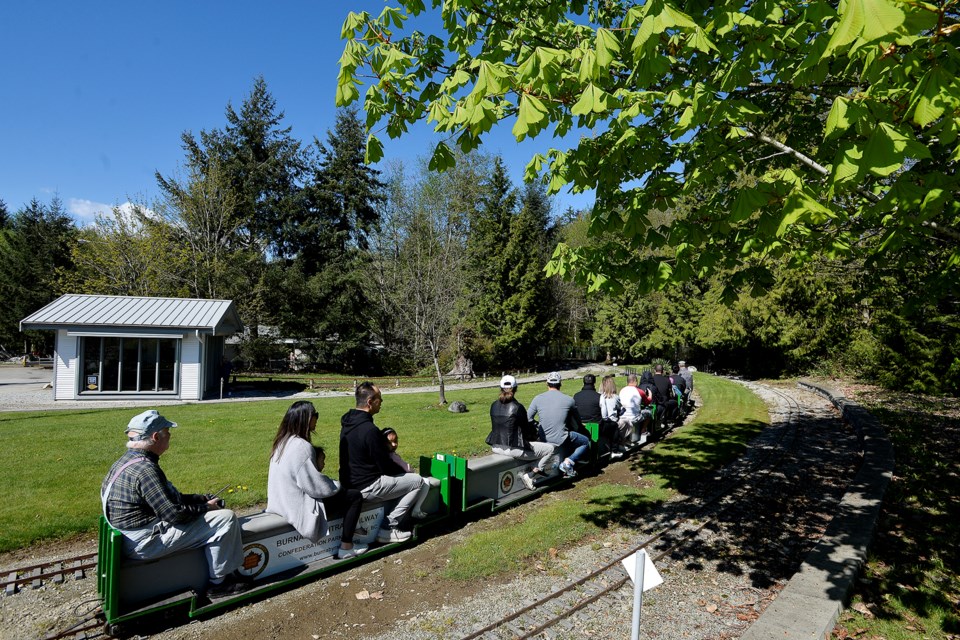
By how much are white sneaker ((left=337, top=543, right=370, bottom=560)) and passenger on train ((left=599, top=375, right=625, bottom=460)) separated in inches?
238

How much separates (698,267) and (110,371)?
23638 mm

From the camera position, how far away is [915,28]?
260 cm

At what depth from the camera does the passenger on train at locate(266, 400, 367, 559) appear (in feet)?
17.7

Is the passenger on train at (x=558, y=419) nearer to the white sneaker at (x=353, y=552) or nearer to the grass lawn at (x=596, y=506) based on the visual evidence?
the grass lawn at (x=596, y=506)

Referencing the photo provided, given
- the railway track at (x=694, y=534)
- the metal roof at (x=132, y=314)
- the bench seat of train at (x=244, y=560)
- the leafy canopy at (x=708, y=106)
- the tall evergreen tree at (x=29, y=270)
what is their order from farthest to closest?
the tall evergreen tree at (x=29, y=270), the metal roof at (x=132, y=314), the railway track at (x=694, y=534), the bench seat of train at (x=244, y=560), the leafy canopy at (x=708, y=106)

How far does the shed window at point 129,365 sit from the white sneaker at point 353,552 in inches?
753

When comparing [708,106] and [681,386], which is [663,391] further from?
[708,106]

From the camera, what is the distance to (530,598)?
5.27 m

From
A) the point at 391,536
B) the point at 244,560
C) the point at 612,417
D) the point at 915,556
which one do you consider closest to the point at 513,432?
the point at 391,536

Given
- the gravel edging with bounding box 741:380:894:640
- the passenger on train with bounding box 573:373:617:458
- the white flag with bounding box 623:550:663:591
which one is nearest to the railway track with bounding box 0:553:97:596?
the white flag with bounding box 623:550:663:591

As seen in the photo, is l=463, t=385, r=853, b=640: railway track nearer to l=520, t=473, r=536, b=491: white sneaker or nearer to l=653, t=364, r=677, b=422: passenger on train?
l=520, t=473, r=536, b=491: white sneaker

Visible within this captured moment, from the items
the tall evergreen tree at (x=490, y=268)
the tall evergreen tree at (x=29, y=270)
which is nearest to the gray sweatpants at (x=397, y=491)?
the tall evergreen tree at (x=490, y=268)

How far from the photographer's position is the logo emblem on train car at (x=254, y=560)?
5.18 m

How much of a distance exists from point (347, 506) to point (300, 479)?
82 cm
